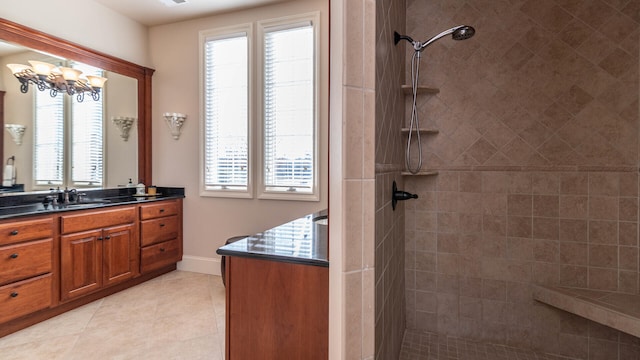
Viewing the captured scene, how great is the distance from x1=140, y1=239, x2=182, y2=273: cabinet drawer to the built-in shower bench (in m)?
3.46

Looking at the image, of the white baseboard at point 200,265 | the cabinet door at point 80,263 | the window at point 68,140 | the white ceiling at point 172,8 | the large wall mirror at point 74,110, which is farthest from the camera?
the white baseboard at point 200,265

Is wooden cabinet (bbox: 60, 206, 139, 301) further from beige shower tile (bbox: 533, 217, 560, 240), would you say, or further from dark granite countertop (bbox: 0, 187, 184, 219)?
beige shower tile (bbox: 533, 217, 560, 240)

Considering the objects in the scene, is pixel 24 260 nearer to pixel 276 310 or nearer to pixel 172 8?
pixel 276 310

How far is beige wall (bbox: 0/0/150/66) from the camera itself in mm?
2758

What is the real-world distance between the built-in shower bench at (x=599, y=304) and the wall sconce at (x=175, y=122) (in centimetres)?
375

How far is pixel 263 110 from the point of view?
3379mm

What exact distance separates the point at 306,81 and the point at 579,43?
2.17 metres

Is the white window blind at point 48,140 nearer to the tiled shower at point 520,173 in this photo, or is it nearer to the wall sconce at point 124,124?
the wall sconce at point 124,124

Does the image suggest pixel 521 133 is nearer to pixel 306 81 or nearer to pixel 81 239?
pixel 306 81

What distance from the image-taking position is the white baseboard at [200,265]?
11.9 feet

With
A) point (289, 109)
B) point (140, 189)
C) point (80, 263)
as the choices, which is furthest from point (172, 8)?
point (80, 263)

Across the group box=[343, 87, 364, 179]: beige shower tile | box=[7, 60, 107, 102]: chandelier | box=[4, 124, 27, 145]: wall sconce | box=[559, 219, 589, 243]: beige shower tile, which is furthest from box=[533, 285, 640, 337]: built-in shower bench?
box=[7, 60, 107, 102]: chandelier

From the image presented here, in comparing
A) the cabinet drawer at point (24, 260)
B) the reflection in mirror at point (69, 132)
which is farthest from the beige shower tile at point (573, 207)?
the reflection in mirror at point (69, 132)

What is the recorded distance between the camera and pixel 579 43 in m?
1.99
